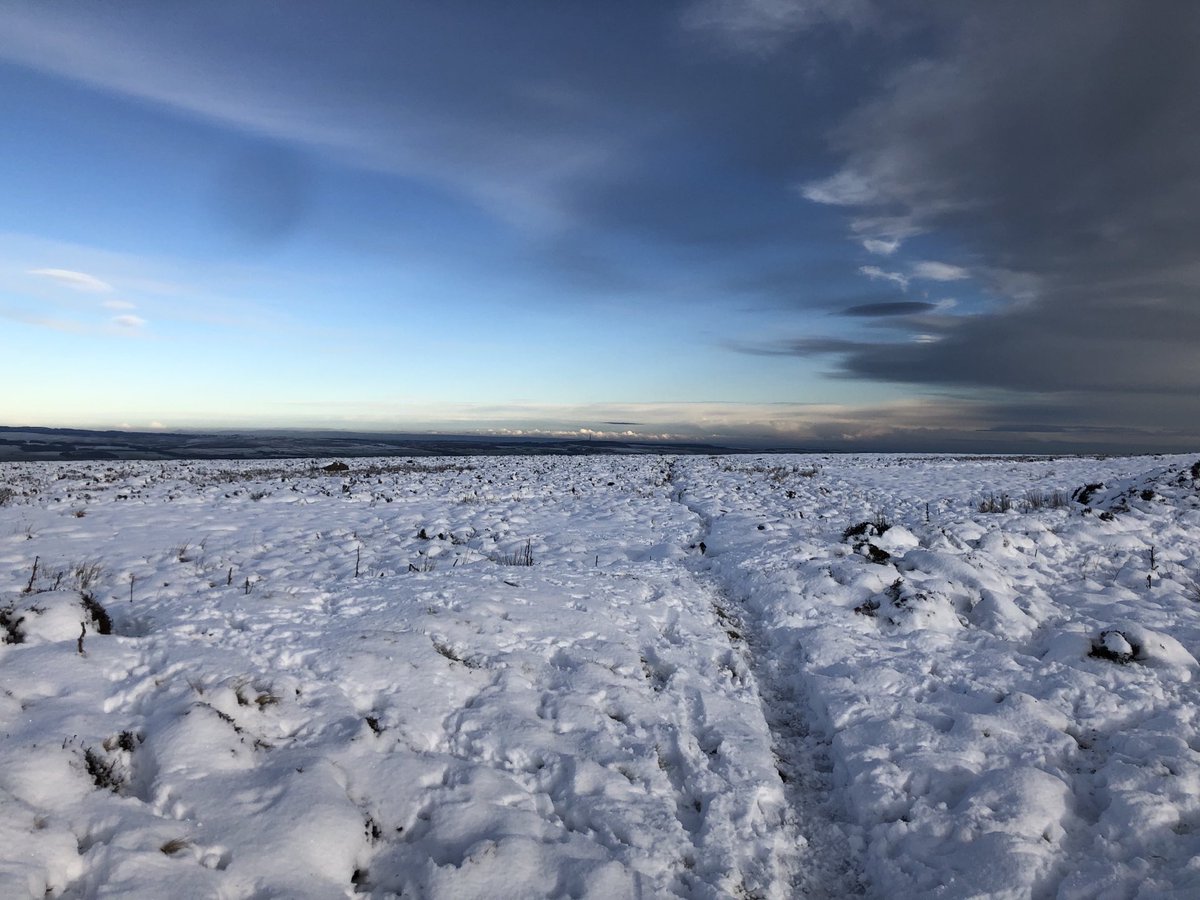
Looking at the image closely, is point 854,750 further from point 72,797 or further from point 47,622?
point 47,622

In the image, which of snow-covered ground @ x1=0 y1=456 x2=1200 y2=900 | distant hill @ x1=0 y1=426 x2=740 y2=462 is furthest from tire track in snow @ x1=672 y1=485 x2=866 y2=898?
distant hill @ x1=0 y1=426 x2=740 y2=462

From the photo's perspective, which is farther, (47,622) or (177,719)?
(47,622)

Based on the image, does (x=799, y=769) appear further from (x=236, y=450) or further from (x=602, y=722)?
(x=236, y=450)

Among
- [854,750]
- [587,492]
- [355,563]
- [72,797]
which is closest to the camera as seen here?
[72,797]

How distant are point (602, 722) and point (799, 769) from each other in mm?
1598

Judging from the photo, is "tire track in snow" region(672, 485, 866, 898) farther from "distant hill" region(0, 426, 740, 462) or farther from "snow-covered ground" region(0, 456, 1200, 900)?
"distant hill" region(0, 426, 740, 462)

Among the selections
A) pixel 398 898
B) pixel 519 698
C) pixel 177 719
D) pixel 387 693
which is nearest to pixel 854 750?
pixel 519 698

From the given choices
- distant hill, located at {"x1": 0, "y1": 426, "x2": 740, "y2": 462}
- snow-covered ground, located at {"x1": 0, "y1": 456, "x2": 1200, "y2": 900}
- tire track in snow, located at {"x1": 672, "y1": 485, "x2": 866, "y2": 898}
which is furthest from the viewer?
distant hill, located at {"x1": 0, "y1": 426, "x2": 740, "y2": 462}

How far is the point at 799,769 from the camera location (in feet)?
Answer: 15.6

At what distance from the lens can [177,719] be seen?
4.17 meters

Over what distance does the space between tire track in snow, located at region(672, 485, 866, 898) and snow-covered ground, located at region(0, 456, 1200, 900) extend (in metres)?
0.03

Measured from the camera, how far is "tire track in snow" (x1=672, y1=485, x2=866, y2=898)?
372cm

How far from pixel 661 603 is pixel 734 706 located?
2342 mm

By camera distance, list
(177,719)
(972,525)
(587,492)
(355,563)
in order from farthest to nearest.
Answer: (587,492) < (972,525) < (355,563) < (177,719)
